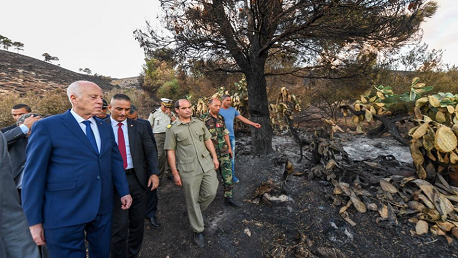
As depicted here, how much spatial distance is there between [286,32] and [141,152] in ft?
10.9

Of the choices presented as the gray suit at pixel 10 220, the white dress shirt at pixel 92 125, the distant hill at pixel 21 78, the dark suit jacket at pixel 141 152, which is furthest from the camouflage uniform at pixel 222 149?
the distant hill at pixel 21 78

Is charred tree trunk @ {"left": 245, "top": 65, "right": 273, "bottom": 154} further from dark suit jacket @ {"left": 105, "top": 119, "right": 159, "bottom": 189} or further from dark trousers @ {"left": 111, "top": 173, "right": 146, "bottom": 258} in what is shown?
dark trousers @ {"left": 111, "top": 173, "right": 146, "bottom": 258}

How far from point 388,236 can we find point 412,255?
27 cm

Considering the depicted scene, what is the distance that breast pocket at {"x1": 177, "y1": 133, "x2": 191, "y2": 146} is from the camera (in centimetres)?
254

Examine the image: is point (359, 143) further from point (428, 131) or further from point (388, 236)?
point (388, 236)

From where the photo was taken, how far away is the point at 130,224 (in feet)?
7.22

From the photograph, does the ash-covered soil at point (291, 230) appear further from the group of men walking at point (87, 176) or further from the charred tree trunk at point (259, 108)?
the charred tree trunk at point (259, 108)

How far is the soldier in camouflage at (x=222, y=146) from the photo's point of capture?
3211 millimetres

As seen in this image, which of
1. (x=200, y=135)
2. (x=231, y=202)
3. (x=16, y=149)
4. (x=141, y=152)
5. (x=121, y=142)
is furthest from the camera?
(x=231, y=202)

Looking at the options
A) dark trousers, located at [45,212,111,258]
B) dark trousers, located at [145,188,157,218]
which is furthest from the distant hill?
dark trousers, located at [45,212,111,258]

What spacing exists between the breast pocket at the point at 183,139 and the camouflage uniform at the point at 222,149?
2.43 ft

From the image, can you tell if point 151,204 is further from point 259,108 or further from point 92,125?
point 259,108

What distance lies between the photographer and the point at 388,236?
2289mm

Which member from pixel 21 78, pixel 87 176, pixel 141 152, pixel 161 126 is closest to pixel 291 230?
pixel 141 152
